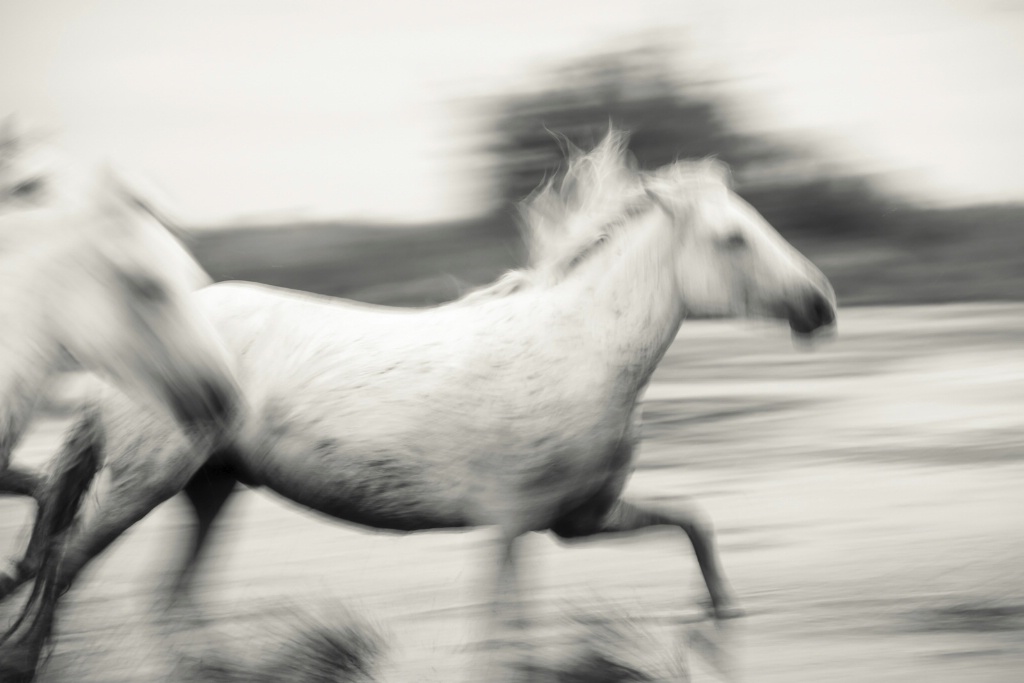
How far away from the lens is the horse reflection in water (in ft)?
12.4

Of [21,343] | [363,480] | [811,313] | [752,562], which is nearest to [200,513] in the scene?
[363,480]

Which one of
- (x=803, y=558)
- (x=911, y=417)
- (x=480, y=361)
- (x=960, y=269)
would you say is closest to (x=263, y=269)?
(x=911, y=417)

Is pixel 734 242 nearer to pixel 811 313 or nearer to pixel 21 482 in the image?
pixel 811 313

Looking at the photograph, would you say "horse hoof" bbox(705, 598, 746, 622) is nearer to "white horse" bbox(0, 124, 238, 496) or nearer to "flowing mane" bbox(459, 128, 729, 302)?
"flowing mane" bbox(459, 128, 729, 302)

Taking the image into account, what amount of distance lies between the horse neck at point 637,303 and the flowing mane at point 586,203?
93 millimetres

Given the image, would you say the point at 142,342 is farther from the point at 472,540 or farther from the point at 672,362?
the point at 672,362

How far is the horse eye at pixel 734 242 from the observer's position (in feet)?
12.9

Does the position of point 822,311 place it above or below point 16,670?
above

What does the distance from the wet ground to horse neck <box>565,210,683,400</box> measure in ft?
1.01

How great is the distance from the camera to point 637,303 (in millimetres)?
3982

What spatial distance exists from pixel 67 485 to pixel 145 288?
1330mm

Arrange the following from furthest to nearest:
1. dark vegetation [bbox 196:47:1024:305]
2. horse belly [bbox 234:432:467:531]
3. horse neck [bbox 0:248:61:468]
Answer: dark vegetation [bbox 196:47:1024:305] < horse belly [bbox 234:432:467:531] < horse neck [bbox 0:248:61:468]

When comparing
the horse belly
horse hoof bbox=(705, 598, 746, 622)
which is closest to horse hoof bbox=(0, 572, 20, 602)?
the horse belly

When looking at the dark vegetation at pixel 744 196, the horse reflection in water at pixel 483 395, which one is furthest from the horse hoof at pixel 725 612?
the dark vegetation at pixel 744 196
